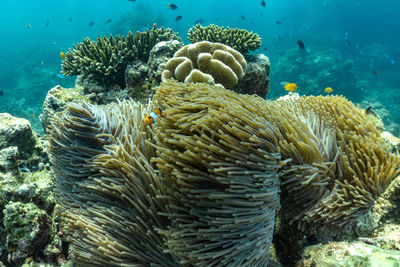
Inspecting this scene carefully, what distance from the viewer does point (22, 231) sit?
8.04ft

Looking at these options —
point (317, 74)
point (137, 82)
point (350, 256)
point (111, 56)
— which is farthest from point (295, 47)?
point (350, 256)

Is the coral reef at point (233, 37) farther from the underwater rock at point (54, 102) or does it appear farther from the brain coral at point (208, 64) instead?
the underwater rock at point (54, 102)

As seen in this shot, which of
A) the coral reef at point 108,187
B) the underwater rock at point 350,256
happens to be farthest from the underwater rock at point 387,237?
the coral reef at point 108,187

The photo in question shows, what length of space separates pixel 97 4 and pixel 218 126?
273 ft

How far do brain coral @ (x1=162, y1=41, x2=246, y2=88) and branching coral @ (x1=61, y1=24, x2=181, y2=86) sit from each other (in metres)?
1.56

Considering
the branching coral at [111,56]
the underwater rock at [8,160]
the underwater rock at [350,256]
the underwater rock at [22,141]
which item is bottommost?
the underwater rock at [350,256]

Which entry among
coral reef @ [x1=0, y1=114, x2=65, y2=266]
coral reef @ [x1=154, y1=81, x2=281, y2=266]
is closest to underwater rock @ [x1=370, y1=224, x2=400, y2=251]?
coral reef @ [x1=154, y1=81, x2=281, y2=266]

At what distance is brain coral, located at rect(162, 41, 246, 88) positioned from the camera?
4.13 m

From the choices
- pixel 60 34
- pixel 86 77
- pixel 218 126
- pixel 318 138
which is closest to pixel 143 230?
pixel 218 126

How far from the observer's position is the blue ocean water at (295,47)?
19.4m

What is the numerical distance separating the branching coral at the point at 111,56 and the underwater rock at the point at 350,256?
5.12 m

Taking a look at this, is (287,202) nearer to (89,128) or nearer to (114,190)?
(114,190)

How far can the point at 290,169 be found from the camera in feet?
5.99

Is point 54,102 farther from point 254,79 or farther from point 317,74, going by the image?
point 317,74
